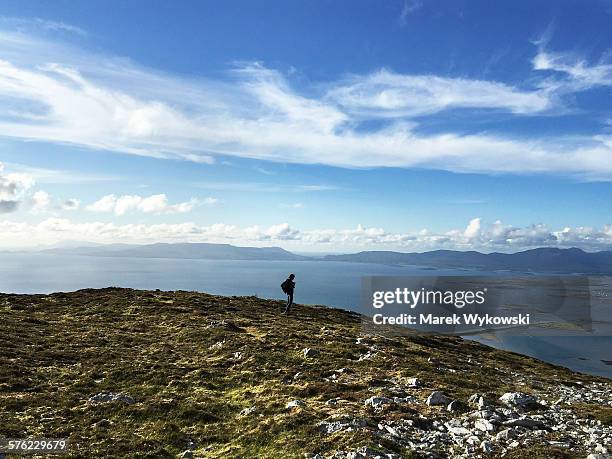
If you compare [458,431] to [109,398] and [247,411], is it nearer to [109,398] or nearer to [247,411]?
[247,411]

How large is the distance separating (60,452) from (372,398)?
11.6m

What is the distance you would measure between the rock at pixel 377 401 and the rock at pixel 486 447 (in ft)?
14.6

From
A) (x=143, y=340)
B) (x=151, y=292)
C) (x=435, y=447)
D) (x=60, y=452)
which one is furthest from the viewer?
(x=151, y=292)

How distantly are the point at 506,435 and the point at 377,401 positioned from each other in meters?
4.95

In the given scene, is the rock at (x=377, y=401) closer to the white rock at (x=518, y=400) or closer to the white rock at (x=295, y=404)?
the white rock at (x=295, y=404)

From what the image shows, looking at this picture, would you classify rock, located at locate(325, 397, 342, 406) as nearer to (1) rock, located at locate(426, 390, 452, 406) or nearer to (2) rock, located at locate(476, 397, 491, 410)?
(1) rock, located at locate(426, 390, 452, 406)

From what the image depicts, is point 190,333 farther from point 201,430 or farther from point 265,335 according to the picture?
point 201,430

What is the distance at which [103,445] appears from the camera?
14.6 meters

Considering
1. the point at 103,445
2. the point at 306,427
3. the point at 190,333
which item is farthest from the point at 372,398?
the point at 190,333

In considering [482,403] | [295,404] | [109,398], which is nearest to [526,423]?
[482,403]

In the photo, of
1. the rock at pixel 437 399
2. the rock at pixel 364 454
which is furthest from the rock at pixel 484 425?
the rock at pixel 364 454

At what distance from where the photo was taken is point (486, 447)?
498 inches

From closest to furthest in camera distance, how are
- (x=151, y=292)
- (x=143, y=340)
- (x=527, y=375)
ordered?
(x=527, y=375) → (x=143, y=340) → (x=151, y=292)

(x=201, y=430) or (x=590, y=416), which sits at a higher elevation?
(x=590, y=416)
